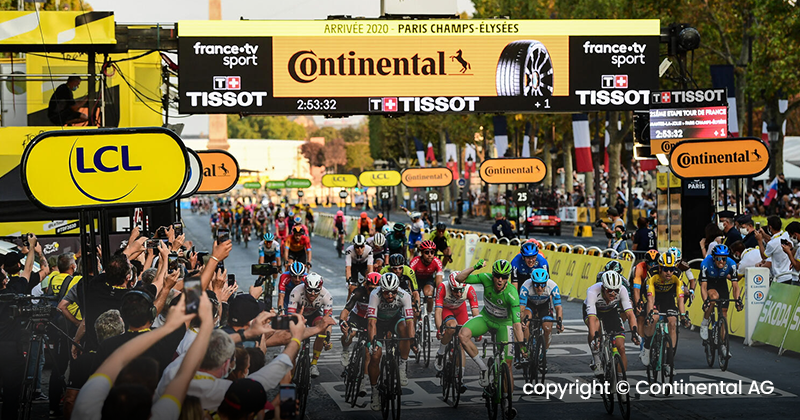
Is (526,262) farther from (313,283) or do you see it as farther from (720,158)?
(720,158)

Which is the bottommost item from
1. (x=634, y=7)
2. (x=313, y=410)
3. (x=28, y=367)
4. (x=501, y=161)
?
(x=313, y=410)

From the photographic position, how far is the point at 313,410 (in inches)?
449

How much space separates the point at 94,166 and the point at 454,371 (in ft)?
16.7

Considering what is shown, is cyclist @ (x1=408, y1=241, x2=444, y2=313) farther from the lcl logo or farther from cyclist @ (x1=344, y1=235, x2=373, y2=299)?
the lcl logo

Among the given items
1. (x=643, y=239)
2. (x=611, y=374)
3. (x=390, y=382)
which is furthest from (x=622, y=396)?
(x=643, y=239)

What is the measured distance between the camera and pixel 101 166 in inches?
333

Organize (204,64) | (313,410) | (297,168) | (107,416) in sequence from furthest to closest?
(297,168), (204,64), (313,410), (107,416)

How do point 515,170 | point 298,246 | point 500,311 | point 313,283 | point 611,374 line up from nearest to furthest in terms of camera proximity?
point 611,374, point 500,311, point 313,283, point 298,246, point 515,170

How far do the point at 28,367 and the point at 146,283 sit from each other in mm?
1561

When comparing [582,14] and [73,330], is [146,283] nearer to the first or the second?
[73,330]

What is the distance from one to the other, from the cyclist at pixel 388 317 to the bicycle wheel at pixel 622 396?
8.23 feet

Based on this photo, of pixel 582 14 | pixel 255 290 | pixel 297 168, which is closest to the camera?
pixel 255 290

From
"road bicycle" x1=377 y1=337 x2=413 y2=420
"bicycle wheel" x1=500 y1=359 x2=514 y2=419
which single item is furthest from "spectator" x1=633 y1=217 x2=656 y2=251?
"road bicycle" x1=377 y1=337 x2=413 y2=420

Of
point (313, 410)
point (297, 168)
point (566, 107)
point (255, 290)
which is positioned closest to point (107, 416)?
point (255, 290)
